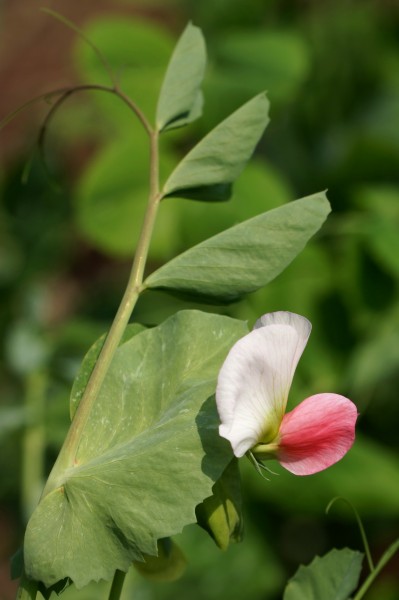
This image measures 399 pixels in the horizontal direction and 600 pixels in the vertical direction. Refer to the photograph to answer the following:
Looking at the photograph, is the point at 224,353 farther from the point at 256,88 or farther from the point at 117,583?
the point at 256,88

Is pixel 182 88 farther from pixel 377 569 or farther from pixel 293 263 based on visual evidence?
pixel 293 263

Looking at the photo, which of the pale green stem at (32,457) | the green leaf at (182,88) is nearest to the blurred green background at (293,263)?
the pale green stem at (32,457)

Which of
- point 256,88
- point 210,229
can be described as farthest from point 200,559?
point 256,88

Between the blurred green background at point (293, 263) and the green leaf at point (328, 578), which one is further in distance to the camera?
the blurred green background at point (293, 263)

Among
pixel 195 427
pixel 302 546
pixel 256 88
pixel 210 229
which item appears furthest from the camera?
pixel 302 546

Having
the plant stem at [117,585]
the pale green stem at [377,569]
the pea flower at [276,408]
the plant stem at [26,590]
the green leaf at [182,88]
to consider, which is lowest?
the pale green stem at [377,569]

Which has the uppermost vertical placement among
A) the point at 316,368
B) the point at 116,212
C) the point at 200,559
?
the point at 116,212

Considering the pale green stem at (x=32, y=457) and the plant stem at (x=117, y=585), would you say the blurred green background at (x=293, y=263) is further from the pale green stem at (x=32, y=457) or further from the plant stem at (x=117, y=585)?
the plant stem at (x=117, y=585)
